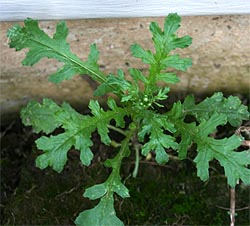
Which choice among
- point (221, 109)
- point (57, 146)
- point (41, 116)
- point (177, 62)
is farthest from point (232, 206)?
point (41, 116)

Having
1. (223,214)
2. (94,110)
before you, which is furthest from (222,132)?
(94,110)

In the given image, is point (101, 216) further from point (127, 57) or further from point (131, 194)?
point (127, 57)

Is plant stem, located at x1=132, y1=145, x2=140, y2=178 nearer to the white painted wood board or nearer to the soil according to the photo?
the soil

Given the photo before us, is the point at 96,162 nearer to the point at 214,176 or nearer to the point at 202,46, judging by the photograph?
the point at 214,176

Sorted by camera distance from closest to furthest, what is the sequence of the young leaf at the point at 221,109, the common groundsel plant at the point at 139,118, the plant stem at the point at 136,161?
the common groundsel plant at the point at 139,118, the young leaf at the point at 221,109, the plant stem at the point at 136,161

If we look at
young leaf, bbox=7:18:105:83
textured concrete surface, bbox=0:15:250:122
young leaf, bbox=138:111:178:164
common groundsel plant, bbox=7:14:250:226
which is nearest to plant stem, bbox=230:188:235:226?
common groundsel plant, bbox=7:14:250:226

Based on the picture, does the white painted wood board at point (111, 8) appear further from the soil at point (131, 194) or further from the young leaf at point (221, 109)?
the soil at point (131, 194)

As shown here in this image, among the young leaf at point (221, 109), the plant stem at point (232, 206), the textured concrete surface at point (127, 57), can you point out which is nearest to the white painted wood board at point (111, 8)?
the textured concrete surface at point (127, 57)
